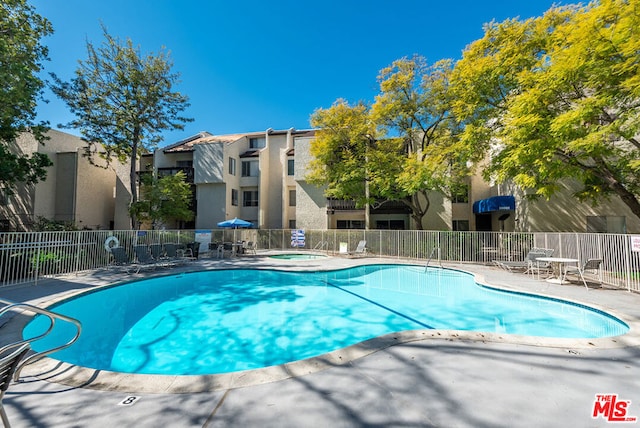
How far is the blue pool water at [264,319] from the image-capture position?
511cm

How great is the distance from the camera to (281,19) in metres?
15.3

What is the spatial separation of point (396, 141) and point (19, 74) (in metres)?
19.2

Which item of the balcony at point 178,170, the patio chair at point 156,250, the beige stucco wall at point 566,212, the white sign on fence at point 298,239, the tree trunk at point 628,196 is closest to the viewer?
the tree trunk at point 628,196

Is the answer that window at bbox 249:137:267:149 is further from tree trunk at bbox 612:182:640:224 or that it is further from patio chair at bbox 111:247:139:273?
tree trunk at bbox 612:182:640:224

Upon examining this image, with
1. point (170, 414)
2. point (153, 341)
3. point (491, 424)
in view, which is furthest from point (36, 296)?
point (491, 424)

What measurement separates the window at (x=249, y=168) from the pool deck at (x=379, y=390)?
996 inches

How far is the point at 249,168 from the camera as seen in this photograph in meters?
28.0

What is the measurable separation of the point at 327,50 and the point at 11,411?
21.8 meters

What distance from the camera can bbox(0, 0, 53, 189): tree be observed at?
976 centimetres

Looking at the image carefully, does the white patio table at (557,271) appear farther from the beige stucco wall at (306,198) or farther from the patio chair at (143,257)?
the beige stucco wall at (306,198)

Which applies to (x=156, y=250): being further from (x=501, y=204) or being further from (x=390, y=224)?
(x=501, y=204)

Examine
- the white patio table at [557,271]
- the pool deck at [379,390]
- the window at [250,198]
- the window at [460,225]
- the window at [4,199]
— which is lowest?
the pool deck at [379,390]

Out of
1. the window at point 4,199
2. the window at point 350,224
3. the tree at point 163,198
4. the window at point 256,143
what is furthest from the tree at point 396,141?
the window at point 4,199

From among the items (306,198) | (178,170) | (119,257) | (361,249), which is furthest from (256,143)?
(119,257)
